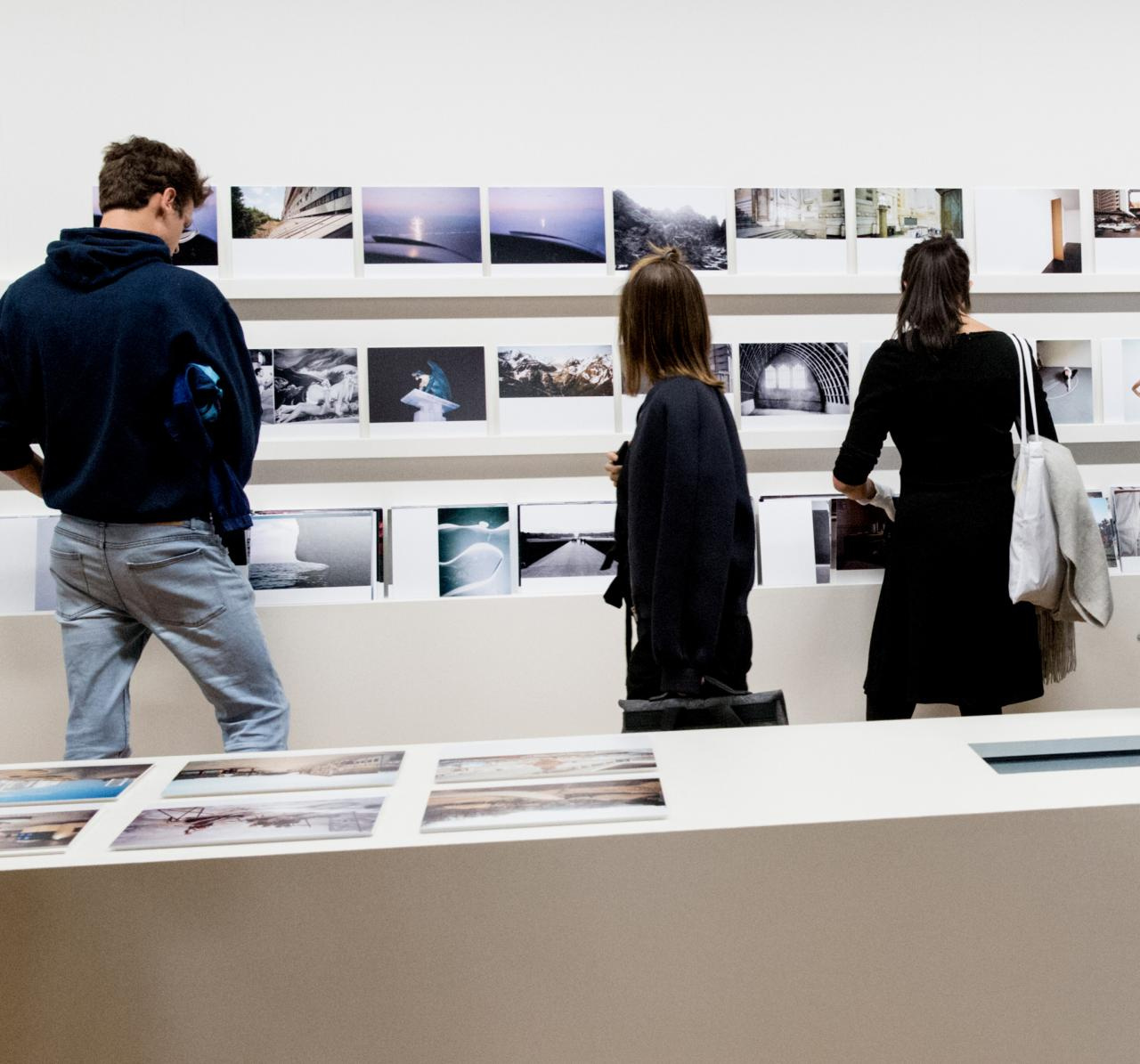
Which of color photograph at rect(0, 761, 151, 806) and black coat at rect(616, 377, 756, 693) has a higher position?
black coat at rect(616, 377, 756, 693)

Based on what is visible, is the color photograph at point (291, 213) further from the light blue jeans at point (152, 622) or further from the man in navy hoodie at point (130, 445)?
the light blue jeans at point (152, 622)

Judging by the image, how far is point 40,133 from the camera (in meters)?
2.71

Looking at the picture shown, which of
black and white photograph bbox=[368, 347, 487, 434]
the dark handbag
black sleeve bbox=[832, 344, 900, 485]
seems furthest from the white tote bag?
black and white photograph bbox=[368, 347, 487, 434]

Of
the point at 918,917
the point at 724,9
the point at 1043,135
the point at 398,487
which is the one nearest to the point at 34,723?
the point at 398,487

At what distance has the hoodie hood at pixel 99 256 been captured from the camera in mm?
1984

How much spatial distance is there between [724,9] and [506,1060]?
2.63 metres

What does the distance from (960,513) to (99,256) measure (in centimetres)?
180

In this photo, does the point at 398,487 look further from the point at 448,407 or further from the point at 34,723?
the point at 34,723

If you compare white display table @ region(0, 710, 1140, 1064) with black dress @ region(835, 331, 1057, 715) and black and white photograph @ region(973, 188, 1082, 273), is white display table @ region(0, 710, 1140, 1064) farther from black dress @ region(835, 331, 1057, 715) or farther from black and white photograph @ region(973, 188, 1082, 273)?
black and white photograph @ region(973, 188, 1082, 273)

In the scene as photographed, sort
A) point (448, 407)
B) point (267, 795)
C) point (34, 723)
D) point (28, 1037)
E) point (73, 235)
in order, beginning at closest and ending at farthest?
point (28, 1037) → point (267, 795) → point (73, 235) → point (34, 723) → point (448, 407)

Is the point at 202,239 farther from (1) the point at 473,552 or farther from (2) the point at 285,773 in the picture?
(2) the point at 285,773

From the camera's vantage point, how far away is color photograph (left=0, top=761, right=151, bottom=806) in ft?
4.36

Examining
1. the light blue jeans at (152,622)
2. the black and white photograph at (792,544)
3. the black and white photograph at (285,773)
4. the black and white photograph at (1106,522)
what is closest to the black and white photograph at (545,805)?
the black and white photograph at (285,773)

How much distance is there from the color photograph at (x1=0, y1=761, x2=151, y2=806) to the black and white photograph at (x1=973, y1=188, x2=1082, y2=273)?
2408 mm
